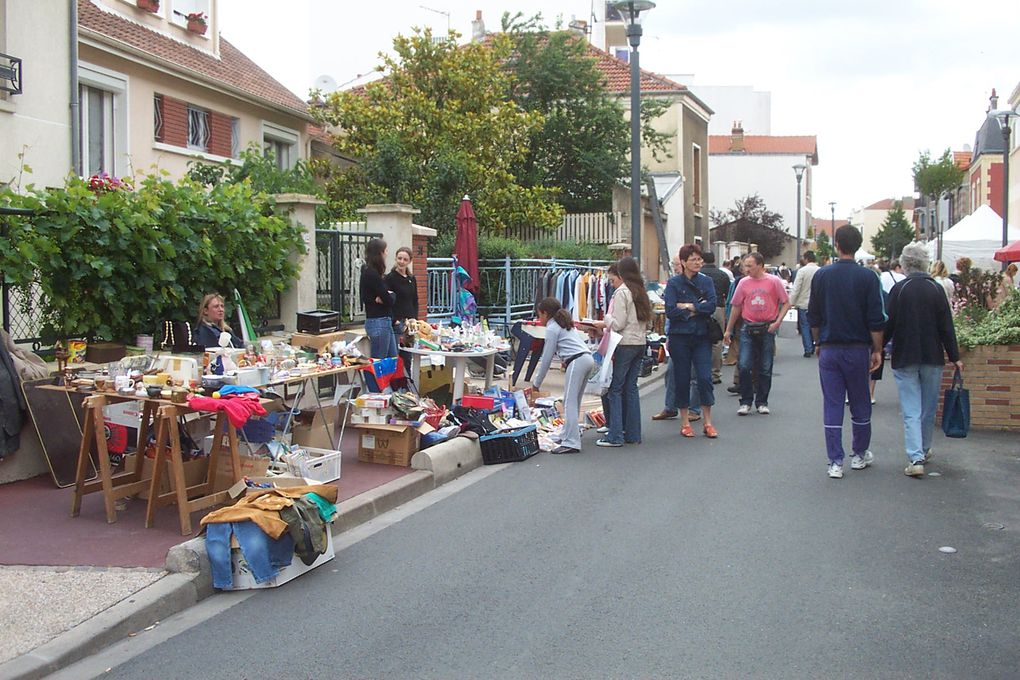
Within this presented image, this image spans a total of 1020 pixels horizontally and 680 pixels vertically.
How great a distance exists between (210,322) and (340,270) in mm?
3844

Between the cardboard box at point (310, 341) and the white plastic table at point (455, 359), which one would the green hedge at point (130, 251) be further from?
the white plastic table at point (455, 359)

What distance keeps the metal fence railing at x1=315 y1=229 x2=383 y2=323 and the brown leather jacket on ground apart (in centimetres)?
632

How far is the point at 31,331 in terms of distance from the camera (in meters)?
8.41

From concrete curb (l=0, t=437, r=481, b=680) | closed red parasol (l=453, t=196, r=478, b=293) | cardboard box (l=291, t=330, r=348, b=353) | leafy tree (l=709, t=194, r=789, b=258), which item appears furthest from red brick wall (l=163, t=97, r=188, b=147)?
leafy tree (l=709, t=194, r=789, b=258)

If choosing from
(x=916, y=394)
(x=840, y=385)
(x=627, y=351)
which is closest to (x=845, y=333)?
(x=840, y=385)

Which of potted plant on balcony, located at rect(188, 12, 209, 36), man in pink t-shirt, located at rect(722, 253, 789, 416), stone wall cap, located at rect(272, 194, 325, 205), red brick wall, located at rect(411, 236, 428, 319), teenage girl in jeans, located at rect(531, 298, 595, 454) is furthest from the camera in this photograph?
potted plant on balcony, located at rect(188, 12, 209, 36)

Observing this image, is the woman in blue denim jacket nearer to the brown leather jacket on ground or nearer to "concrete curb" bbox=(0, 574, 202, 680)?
the brown leather jacket on ground

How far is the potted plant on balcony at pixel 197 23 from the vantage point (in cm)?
2170

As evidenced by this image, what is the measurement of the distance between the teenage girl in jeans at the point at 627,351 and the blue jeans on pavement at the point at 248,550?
4.78 meters

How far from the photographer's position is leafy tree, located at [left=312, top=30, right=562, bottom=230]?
2100 cm

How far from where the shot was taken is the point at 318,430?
359 inches

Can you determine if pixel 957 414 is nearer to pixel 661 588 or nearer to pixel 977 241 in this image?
pixel 661 588

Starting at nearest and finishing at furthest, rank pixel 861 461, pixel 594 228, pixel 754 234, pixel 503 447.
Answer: pixel 861 461 < pixel 503 447 < pixel 594 228 < pixel 754 234

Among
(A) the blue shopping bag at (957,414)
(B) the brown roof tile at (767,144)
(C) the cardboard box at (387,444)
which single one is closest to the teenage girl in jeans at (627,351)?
(C) the cardboard box at (387,444)
